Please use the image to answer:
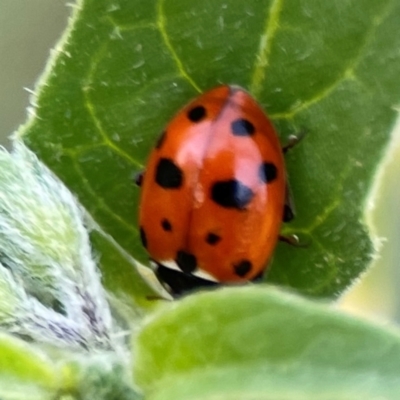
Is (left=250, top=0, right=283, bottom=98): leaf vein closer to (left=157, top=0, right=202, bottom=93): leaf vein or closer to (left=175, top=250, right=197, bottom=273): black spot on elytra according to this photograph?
(left=157, top=0, right=202, bottom=93): leaf vein

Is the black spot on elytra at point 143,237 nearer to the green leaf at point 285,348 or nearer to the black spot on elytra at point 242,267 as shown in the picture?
the black spot on elytra at point 242,267

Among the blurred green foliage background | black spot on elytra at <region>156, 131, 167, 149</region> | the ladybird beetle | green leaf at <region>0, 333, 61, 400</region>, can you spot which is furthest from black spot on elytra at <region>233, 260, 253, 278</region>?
the blurred green foliage background

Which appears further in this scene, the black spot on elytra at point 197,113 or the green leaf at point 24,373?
the black spot on elytra at point 197,113

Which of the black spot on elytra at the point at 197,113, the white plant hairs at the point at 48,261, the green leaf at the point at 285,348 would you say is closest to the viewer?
the green leaf at the point at 285,348

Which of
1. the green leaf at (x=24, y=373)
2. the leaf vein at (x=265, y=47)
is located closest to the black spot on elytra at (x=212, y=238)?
the leaf vein at (x=265, y=47)

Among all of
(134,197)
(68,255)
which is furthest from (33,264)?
(134,197)
